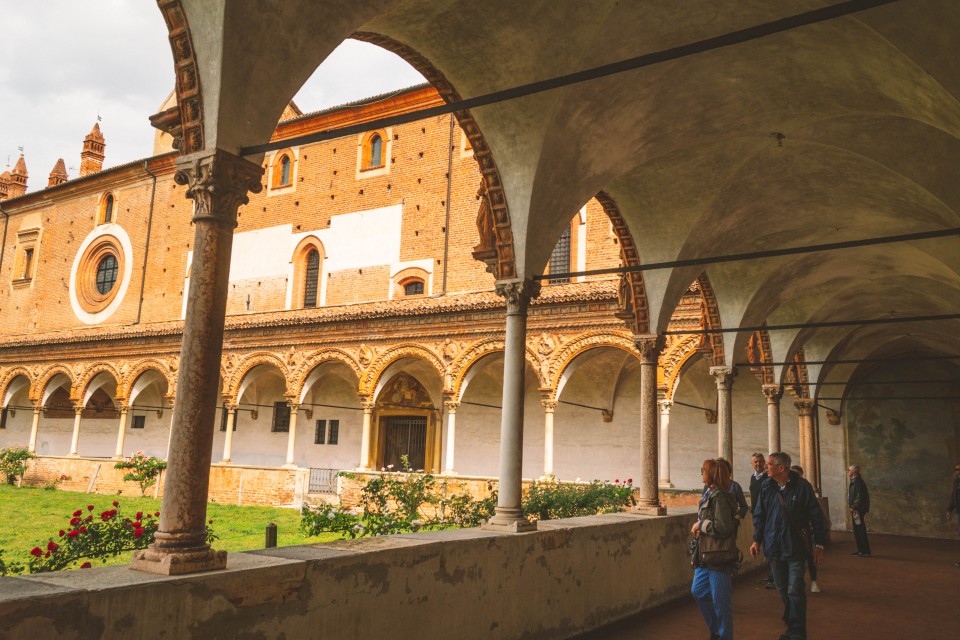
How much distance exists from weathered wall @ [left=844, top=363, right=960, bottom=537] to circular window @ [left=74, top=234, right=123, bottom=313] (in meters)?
25.0

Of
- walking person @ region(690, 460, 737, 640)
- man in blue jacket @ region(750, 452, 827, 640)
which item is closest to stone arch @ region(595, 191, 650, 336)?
man in blue jacket @ region(750, 452, 827, 640)

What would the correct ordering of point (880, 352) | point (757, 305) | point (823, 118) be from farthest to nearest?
1. point (880, 352)
2. point (757, 305)
3. point (823, 118)

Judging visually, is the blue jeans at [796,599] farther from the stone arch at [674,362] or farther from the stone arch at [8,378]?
the stone arch at [8,378]

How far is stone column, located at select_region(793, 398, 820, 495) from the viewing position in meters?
15.7

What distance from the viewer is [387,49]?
5664 millimetres

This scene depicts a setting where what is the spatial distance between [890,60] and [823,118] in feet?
5.50

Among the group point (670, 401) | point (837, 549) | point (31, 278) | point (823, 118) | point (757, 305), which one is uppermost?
point (31, 278)

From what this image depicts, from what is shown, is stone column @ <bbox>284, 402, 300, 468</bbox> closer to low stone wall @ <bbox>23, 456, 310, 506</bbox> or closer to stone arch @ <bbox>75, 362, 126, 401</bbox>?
low stone wall @ <bbox>23, 456, 310, 506</bbox>

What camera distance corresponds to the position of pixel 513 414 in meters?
6.18

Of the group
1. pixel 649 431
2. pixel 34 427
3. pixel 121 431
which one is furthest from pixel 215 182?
pixel 34 427

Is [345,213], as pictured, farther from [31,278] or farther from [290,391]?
[31,278]

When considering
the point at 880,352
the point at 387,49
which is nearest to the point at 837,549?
the point at 880,352

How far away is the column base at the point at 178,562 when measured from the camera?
3.28 meters

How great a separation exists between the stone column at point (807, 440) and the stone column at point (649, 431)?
863cm
